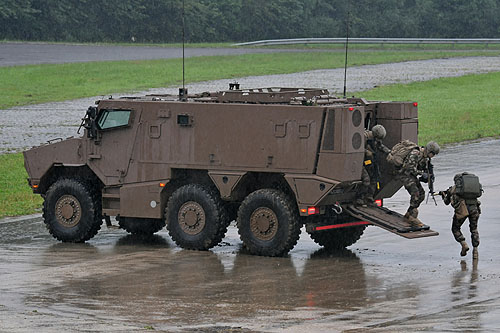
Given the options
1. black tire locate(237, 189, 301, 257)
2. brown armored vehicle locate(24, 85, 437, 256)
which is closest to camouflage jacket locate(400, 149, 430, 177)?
brown armored vehicle locate(24, 85, 437, 256)

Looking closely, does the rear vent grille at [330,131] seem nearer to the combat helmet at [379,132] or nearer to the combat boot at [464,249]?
the combat helmet at [379,132]

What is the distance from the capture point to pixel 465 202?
15867 millimetres

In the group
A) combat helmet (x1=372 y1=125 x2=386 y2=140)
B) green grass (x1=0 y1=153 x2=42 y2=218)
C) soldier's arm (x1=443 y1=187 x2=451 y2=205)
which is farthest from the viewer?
green grass (x1=0 y1=153 x2=42 y2=218)

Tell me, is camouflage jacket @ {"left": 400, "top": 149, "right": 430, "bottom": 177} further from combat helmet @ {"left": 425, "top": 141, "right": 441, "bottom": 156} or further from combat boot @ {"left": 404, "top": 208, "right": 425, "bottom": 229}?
combat boot @ {"left": 404, "top": 208, "right": 425, "bottom": 229}

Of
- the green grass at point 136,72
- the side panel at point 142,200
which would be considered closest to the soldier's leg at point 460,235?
the side panel at point 142,200

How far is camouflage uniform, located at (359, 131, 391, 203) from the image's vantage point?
52.5 feet

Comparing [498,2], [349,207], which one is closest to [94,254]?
[349,207]

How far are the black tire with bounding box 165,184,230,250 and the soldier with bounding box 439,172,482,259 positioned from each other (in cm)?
306

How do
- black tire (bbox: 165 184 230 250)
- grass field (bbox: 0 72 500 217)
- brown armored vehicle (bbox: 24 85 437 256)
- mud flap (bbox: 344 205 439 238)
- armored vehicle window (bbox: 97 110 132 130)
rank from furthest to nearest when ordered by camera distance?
grass field (bbox: 0 72 500 217), armored vehicle window (bbox: 97 110 132 130), black tire (bbox: 165 184 230 250), brown armored vehicle (bbox: 24 85 437 256), mud flap (bbox: 344 205 439 238)

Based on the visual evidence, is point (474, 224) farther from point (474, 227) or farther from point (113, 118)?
point (113, 118)

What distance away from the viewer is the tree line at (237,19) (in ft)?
216

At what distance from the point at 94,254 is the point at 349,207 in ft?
11.6

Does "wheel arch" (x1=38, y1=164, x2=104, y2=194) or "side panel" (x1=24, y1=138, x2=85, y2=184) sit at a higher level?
"side panel" (x1=24, y1=138, x2=85, y2=184)

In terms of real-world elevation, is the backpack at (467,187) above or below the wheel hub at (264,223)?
above
